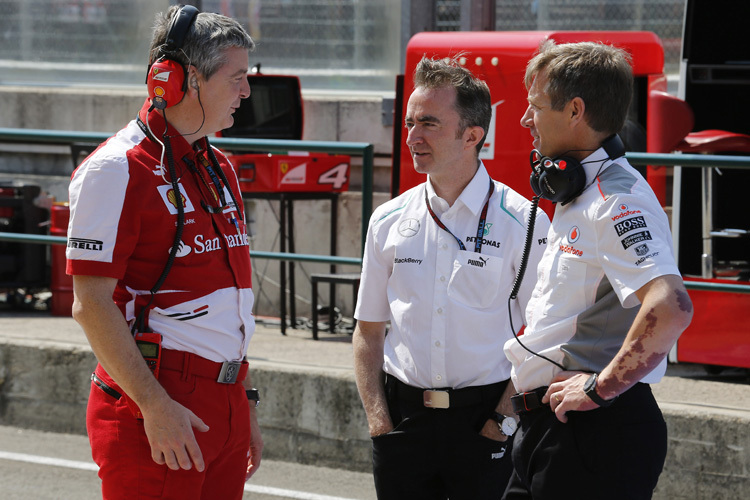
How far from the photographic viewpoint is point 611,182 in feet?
8.66

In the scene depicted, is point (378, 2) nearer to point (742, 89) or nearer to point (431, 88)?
point (742, 89)

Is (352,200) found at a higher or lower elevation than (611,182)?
lower

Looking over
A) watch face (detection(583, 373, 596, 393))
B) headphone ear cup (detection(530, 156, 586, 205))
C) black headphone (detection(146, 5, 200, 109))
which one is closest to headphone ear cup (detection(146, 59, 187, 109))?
black headphone (detection(146, 5, 200, 109))

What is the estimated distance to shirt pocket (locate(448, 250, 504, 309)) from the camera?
11.0ft

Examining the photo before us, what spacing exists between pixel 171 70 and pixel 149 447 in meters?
1.00

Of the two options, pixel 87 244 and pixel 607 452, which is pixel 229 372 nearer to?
pixel 87 244

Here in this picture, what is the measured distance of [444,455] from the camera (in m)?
3.29

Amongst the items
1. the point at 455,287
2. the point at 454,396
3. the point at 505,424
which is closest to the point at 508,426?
the point at 505,424

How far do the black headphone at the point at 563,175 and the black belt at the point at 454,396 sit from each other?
82cm

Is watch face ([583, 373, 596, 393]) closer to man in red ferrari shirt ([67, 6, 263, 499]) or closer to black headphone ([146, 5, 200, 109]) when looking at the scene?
man in red ferrari shirt ([67, 6, 263, 499])

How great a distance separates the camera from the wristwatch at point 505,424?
3289 millimetres

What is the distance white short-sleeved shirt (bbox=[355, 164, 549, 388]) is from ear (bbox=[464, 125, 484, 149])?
0.33 feet

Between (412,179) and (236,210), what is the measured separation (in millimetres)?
→ 4250

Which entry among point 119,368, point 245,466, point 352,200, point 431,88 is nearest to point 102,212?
point 119,368
